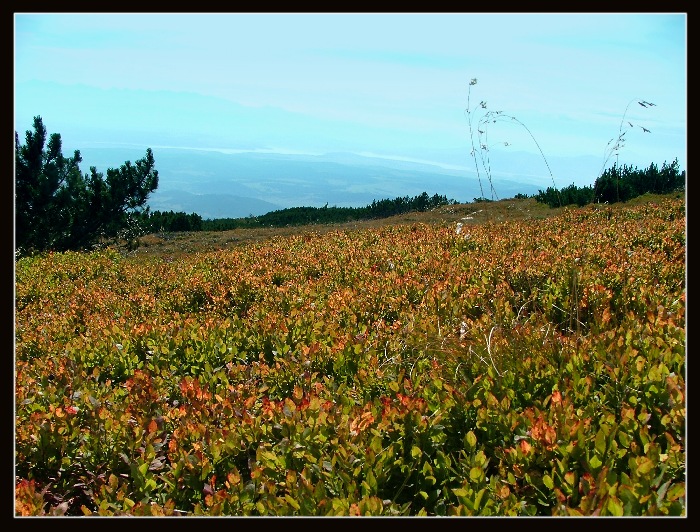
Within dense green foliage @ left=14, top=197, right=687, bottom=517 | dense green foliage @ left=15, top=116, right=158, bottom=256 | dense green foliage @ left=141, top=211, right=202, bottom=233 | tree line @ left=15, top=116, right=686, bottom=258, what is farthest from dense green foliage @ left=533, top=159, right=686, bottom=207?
dense green foliage @ left=141, top=211, right=202, bottom=233

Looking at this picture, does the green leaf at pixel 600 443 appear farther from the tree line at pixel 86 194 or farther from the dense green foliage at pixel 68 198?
the dense green foliage at pixel 68 198

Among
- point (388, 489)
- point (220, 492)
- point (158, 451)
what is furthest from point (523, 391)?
point (158, 451)

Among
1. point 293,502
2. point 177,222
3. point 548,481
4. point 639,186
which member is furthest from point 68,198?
point 548,481

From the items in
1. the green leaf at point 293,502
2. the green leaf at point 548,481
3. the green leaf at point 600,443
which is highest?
the green leaf at point 600,443

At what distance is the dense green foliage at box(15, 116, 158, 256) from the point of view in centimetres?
2639

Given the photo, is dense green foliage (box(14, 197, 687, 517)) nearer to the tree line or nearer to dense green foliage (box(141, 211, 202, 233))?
the tree line

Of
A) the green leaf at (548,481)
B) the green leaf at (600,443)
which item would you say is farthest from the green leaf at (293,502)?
the green leaf at (600,443)

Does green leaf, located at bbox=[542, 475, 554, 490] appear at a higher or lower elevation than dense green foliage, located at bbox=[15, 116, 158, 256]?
lower

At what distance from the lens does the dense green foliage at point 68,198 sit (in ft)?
86.6

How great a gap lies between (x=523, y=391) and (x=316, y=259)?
22.5 ft

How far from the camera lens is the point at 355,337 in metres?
5.51

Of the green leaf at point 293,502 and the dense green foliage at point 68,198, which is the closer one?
→ the green leaf at point 293,502

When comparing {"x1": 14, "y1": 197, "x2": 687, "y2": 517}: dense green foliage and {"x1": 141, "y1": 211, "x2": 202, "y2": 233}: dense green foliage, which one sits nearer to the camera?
{"x1": 14, "y1": 197, "x2": 687, "y2": 517}: dense green foliage
